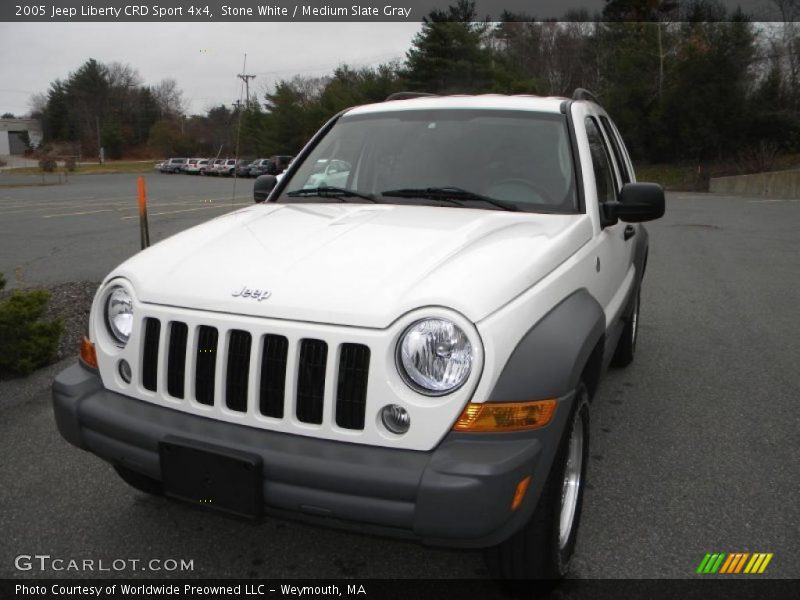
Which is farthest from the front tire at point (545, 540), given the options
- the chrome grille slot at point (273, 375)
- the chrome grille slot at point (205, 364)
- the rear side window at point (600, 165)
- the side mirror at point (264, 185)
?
the side mirror at point (264, 185)

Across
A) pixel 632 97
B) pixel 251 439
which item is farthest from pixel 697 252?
pixel 632 97

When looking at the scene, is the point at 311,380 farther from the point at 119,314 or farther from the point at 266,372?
the point at 119,314

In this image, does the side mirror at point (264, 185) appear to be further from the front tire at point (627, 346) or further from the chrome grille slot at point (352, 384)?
the front tire at point (627, 346)

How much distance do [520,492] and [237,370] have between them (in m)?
0.99

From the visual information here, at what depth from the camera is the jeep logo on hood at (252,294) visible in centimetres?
231

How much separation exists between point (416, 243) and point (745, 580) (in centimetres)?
177

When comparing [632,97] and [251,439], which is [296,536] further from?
[632,97]

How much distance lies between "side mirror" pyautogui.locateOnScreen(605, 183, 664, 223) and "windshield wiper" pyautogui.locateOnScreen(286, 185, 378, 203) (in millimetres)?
1213

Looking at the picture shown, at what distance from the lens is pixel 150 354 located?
8.19ft

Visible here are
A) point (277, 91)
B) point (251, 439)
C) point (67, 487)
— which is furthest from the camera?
point (277, 91)

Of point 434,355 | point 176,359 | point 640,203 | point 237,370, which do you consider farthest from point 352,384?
point 640,203

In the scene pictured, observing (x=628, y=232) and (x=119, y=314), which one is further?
(x=628, y=232)

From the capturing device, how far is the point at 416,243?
2.66 metres

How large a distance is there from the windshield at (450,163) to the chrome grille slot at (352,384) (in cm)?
137
